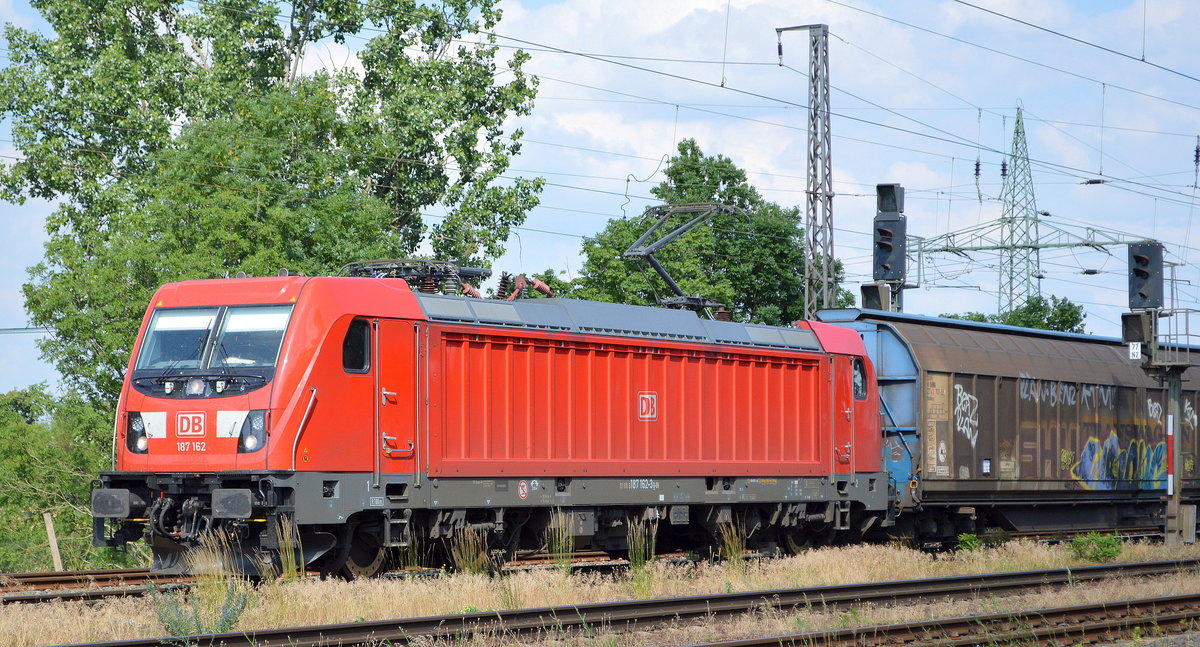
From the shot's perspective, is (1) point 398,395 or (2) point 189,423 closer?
(2) point 189,423

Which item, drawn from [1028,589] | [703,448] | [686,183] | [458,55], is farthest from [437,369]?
[686,183]

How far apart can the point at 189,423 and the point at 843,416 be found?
35.3ft

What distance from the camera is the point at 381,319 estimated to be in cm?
1479

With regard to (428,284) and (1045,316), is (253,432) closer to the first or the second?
(428,284)

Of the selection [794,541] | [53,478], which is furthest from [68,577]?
[53,478]

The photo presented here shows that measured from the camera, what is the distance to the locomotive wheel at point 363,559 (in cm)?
1512

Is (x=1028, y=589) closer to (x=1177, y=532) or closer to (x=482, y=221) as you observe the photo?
(x=1177, y=532)

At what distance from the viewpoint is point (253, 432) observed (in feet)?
45.2

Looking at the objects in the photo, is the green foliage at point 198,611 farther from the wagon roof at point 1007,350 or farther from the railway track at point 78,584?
the wagon roof at point 1007,350

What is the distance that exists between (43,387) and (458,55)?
16.7 metres

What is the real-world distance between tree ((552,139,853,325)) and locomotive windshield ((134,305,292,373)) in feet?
89.7

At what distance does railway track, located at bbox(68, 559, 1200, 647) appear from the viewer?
10688mm

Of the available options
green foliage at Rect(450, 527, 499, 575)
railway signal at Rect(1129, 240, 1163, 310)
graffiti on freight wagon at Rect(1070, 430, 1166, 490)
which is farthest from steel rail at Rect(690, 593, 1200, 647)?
graffiti on freight wagon at Rect(1070, 430, 1166, 490)

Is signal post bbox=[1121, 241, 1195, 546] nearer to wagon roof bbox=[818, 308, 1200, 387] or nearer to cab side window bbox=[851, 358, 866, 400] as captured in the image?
wagon roof bbox=[818, 308, 1200, 387]
